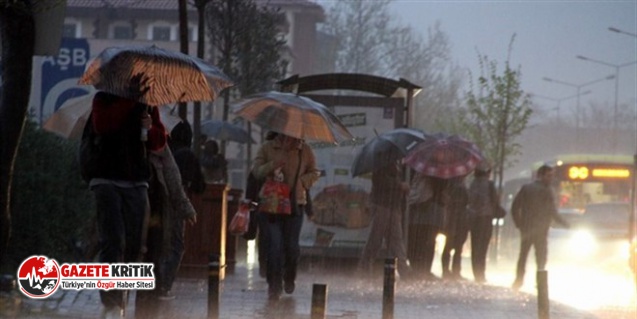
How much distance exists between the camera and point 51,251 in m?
17.0

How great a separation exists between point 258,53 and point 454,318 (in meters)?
21.6

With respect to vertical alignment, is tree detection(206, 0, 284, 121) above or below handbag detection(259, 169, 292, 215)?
above

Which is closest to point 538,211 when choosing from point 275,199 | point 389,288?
point 275,199

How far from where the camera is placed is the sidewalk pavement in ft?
44.6

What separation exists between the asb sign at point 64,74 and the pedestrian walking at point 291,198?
2347 millimetres

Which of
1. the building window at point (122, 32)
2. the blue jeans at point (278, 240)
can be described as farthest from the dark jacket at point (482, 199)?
the building window at point (122, 32)

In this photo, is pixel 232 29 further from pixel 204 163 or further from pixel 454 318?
pixel 454 318

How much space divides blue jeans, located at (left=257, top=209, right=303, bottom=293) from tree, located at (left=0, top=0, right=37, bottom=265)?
312 cm

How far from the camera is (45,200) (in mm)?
16781

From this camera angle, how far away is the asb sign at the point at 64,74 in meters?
16.4

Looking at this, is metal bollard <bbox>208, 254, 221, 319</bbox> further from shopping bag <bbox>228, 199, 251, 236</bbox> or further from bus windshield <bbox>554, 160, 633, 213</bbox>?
bus windshield <bbox>554, 160, 633, 213</bbox>

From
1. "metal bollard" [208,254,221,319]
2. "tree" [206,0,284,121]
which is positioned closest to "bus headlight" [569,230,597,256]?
"tree" [206,0,284,121]

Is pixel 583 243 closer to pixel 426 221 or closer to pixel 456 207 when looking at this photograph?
pixel 456 207

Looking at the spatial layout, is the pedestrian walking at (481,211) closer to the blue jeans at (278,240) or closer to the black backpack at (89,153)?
the blue jeans at (278,240)
